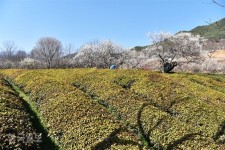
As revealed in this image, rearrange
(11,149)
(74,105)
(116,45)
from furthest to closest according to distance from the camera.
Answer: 1. (116,45)
2. (74,105)
3. (11,149)

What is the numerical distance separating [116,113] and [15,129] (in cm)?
825

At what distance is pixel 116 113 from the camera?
83.8 ft

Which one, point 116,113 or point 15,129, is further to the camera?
point 116,113

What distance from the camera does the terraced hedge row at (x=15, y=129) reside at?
18125 millimetres

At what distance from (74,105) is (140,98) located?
622cm

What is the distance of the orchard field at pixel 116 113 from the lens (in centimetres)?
1992

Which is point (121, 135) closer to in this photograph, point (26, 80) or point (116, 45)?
point (26, 80)

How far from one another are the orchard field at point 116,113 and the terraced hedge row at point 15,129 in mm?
52

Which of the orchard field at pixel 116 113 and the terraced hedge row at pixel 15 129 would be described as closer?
the terraced hedge row at pixel 15 129

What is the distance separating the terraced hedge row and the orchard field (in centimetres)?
5

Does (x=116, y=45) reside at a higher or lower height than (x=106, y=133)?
higher

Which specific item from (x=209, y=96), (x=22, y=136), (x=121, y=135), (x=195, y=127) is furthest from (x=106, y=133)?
(x=209, y=96)

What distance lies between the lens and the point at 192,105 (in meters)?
26.1

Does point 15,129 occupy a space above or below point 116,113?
above
